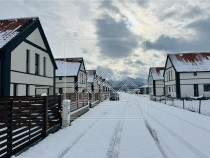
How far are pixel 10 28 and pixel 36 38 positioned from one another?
2372 mm

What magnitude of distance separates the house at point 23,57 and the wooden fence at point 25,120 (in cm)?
519

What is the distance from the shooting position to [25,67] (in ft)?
44.1

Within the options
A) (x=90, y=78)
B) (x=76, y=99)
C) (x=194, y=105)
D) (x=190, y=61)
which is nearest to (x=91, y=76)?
(x=90, y=78)

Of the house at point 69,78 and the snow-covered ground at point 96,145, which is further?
the house at point 69,78

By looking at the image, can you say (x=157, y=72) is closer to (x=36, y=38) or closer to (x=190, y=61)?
(x=190, y=61)

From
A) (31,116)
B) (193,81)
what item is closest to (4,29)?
(31,116)

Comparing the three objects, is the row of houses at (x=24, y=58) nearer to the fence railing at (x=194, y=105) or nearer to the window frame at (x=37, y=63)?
the window frame at (x=37, y=63)

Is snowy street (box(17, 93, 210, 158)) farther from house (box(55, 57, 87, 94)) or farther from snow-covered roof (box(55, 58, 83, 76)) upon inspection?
snow-covered roof (box(55, 58, 83, 76))

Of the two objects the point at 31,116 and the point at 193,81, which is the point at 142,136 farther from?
the point at 193,81

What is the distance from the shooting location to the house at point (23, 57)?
11.1 meters

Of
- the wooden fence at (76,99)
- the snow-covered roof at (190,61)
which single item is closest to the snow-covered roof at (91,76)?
the snow-covered roof at (190,61)

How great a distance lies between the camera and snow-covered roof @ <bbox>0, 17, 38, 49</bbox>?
456 inches

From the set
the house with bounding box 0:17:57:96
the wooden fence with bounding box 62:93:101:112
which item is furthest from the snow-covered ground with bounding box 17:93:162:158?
the house with bounding box 0:17:57:96

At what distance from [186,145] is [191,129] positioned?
2624 millimetres
